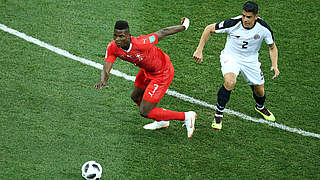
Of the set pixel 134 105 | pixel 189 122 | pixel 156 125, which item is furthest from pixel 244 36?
pixel 134 105

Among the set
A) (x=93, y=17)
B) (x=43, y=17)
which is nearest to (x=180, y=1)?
(x=93, y=17)

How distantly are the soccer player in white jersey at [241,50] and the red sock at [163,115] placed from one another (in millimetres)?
676

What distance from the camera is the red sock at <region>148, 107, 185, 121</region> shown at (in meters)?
7.81

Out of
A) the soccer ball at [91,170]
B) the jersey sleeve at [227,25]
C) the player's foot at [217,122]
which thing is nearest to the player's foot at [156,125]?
the player's foot at [217,122]

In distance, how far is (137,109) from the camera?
8.66m

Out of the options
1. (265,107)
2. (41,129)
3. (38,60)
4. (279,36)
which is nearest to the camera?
(41,129)

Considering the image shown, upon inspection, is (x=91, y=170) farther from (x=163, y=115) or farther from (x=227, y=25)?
(x=227, y=25)

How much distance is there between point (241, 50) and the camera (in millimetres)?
8305

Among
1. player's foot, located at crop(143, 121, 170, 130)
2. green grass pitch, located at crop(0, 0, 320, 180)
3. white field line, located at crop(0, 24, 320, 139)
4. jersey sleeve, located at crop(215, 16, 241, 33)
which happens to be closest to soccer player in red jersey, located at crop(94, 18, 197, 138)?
player's foot, located at crop(143, 121, 170, 130)

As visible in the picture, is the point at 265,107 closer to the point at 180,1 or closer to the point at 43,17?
the point at 180,1

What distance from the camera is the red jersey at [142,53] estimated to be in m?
7.29

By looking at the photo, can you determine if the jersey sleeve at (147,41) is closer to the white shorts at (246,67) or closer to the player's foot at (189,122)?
the player's foot at (189,122)

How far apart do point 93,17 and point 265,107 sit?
171 inches

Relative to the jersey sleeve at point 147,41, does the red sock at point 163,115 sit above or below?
below
